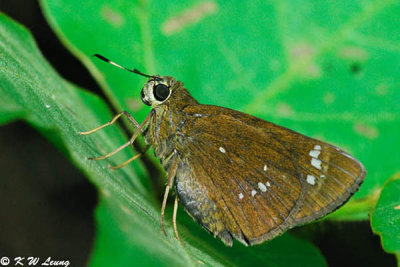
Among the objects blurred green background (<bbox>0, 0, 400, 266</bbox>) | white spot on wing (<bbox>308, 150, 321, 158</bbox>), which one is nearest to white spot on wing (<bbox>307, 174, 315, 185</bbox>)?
white spot on wing (<bbox>308, 150, 321, 158</bbox>)

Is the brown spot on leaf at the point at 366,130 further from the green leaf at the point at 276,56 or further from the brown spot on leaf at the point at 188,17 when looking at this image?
the brown spot on leaf at the point at 188,17

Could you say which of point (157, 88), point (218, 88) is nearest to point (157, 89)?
point (157, 88)

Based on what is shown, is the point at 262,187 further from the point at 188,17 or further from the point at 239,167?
the point at 188,17

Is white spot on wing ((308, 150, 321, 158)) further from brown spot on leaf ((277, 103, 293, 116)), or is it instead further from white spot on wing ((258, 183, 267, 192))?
brown spot on leaf ((277, 103, 293, 116))

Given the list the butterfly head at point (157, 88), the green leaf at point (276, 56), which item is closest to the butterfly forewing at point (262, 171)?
the butterfly head at point (157, 88)

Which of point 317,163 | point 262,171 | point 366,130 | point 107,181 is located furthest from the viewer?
point 366,130

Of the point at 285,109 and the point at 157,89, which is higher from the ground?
the point at 285,109

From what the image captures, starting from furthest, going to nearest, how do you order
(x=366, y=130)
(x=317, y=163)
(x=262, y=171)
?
(x=366, y=130) → (x=262, y=171) → (x=317, y=163)
